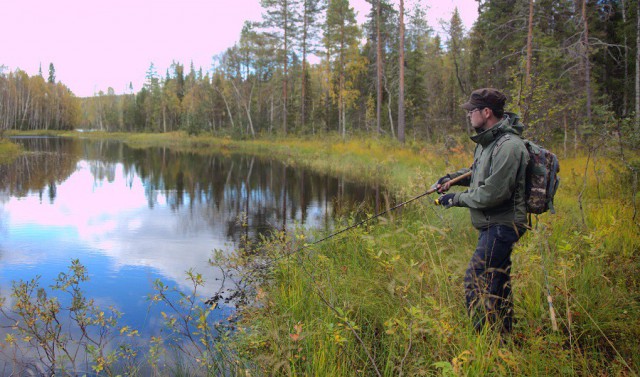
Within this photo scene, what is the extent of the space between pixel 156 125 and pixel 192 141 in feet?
110

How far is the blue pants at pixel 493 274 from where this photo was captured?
2.97 meters

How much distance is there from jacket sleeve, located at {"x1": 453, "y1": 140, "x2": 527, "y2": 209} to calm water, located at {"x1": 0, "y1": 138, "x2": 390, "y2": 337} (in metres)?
3.34

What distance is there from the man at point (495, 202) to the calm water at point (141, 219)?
3.09 metres

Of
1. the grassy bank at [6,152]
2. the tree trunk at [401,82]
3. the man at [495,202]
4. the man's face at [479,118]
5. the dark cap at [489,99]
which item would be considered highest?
the tree trunk at [401,82]

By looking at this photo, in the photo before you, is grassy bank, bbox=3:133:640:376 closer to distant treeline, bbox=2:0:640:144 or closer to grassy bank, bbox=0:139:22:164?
distant treeline, bbox=2:0:640:144

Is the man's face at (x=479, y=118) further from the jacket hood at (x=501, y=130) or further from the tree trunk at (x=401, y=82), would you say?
the tree trunk at (x=401, y=82)

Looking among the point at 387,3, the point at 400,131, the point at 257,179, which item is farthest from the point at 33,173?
the point at 387,3

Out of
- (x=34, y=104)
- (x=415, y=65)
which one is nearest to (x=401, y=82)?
(x=415, y=65)

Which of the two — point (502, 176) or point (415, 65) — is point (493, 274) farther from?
point (415, 65)

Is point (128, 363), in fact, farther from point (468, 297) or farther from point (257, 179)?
point (257, 179)

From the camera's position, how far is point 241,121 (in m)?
42.0

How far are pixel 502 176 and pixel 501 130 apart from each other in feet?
1.18

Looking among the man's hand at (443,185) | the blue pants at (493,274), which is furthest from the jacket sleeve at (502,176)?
the man's hand at (443,185)

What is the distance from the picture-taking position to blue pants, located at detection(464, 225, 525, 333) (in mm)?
2967
